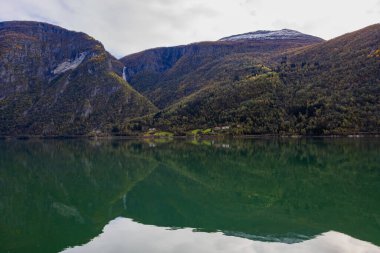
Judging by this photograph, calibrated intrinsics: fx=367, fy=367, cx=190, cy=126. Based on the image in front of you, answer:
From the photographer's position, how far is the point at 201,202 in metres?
31.4

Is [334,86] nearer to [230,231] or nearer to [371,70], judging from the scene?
[371,70]

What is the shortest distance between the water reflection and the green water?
0.66 m

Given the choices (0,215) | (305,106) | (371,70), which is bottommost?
(0,215)

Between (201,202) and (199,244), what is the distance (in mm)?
11683

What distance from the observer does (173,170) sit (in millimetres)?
55625

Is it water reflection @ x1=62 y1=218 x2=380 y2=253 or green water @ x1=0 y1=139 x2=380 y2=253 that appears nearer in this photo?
water reflection @ x1=62 y1=218 x2=380 y2=253

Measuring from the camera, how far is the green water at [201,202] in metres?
22.5

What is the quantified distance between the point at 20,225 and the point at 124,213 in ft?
24.5

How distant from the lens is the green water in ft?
73.7

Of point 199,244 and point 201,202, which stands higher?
point 199,244

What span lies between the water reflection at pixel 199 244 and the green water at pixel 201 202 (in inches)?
26.0

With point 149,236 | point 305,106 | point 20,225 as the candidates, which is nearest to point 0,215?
point 20,225

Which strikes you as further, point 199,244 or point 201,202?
point 201,202

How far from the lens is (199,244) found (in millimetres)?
19734
